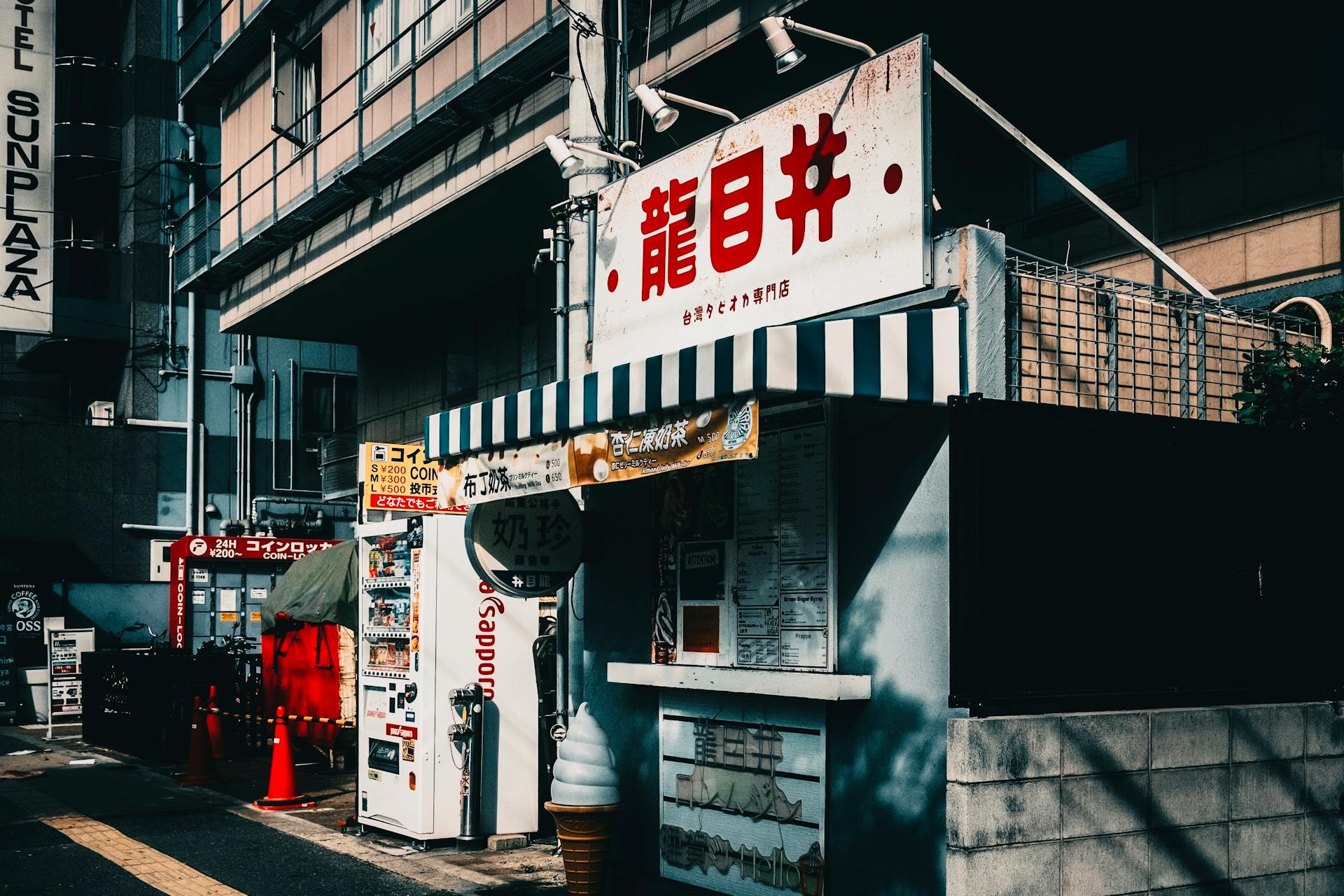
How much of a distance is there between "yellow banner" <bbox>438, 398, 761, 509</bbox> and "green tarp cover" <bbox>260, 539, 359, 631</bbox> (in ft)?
19.8

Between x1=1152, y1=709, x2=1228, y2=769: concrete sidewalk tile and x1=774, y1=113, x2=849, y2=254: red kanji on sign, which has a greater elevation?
x1=774, y1=113, x2=849, y2=254: red kanji on sign

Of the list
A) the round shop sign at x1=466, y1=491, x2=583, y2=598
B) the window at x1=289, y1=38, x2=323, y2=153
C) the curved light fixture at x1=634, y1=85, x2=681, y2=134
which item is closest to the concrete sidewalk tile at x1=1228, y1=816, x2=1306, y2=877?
the round shop sign at x1=466, y1=491, x2=583, y2=598

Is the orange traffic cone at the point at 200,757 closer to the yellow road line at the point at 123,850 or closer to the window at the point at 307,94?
the yellow road line at the point at 123,850

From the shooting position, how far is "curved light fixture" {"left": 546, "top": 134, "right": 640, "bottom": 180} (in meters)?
9.52

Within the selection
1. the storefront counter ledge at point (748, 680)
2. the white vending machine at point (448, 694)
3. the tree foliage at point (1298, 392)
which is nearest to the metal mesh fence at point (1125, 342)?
the tree foliage at point (1298, 392)

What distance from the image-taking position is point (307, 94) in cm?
1923

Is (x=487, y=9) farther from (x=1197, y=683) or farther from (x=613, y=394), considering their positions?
(x=1197, y=683)

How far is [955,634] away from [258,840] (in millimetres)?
7259

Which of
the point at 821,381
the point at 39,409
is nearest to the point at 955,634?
the point at 821,381

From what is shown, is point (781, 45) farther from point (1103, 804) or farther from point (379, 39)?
point (379, 39)

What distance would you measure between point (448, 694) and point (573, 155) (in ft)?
14.6

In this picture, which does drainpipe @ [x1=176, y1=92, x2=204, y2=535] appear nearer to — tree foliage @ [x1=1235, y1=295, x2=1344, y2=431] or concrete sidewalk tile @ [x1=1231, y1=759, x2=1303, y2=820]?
tree foliage @ [x1=1235, y1=295, x2=1344, y2=431]

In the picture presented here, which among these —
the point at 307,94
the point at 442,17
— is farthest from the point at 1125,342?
the point at 307,94

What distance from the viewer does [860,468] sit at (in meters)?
7.41
